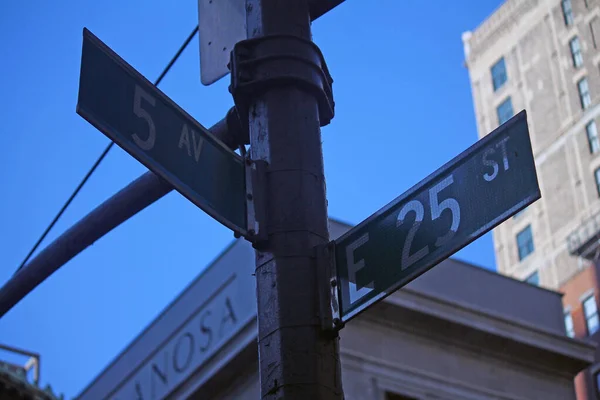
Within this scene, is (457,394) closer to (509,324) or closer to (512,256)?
(509,324)

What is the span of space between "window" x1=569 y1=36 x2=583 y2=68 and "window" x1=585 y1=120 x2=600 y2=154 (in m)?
4.71

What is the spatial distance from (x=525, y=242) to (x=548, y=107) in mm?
8755

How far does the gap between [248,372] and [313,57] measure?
21270 mm

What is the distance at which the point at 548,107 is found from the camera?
7381 cm

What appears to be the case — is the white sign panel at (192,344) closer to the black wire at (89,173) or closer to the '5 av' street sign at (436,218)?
the black wire at (89,173)

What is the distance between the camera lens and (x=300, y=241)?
5566 millimetres

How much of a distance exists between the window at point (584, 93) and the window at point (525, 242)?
8314 millimetres

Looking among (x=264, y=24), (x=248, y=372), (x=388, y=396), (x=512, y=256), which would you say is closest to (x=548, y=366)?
(x=388, y=396)

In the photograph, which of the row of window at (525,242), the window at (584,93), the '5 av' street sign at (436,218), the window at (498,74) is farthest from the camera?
the window at (498,74)

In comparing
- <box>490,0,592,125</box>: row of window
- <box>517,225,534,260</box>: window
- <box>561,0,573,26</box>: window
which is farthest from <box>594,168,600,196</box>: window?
<box>561,0,573,26</box>: window

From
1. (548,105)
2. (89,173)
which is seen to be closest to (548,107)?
(548,105)

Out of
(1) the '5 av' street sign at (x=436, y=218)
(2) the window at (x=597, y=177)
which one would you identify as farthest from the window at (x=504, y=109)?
(1) the '5 av' street sign at (x=436, y=218)

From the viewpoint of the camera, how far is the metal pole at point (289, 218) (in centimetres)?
523

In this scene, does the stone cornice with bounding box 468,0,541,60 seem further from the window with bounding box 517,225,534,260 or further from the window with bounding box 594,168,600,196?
the window with bounding box 594,168,600,196
